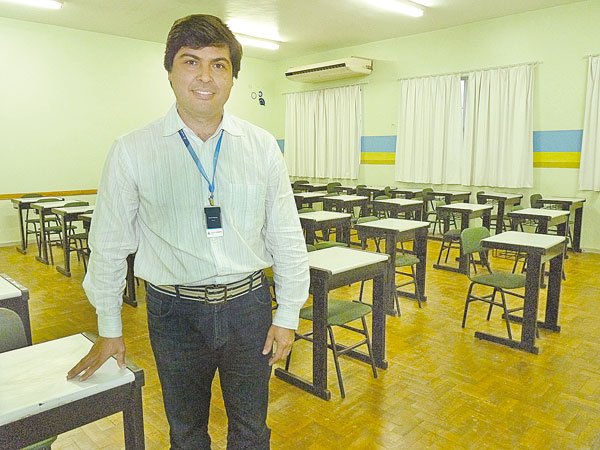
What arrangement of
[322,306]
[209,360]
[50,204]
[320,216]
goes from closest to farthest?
[209,360]
[322,306]
[320,216]
[50,204]

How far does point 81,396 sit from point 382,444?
159cm

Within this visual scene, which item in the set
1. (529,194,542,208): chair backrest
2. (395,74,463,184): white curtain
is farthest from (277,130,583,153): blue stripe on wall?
(395,74,463,184): white curtain

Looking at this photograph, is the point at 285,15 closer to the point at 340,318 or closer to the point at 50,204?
the point at 50,204

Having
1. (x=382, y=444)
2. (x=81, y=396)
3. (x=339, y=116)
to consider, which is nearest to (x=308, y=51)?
(x=339, y=116)

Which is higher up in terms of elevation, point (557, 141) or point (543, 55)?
point (543, 55)

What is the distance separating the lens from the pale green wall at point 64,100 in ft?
24.1

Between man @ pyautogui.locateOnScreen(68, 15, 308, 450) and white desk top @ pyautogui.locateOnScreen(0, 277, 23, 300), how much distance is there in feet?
3.04

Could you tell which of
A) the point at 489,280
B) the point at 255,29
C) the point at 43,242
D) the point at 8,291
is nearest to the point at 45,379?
the point at 8,291

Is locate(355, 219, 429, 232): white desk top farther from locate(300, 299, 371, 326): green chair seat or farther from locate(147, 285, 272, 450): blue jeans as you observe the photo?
locate(147, 285, 272, 450): blue jeans

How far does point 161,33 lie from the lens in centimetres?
832

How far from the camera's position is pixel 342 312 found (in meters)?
2.88

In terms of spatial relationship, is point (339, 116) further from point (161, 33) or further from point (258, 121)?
point (161, 33)

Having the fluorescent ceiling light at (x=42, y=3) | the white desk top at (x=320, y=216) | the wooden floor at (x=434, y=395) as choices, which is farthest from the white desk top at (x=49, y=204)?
the white desk top at (x=320, y=216)

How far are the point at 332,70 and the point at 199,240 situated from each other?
27.4 ft
